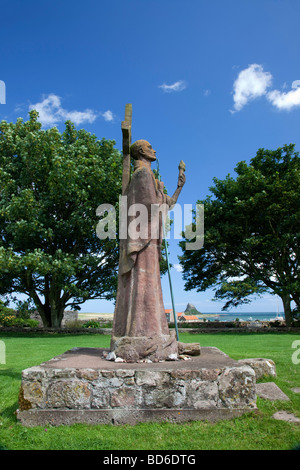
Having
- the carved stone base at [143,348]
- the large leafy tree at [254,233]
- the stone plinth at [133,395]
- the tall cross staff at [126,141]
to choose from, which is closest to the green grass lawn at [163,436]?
the stone plinth at [133,395]

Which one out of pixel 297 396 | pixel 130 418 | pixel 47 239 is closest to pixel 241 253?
pixel 47 239

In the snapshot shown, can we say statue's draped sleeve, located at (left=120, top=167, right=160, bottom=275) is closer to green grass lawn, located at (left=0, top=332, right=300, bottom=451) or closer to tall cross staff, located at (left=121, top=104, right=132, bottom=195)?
tall cross staff, located at (left=121, top=104, right=132, bottom=195)

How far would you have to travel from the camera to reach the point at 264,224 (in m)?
24.8

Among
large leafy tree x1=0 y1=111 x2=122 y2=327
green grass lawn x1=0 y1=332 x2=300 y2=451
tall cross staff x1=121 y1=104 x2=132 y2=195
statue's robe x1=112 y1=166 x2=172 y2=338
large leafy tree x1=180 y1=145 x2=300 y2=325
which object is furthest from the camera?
large leafy tree x1=180 y1=145 x2=300 y2=325

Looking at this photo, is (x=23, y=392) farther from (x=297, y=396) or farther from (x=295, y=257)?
(x=295, y=257)

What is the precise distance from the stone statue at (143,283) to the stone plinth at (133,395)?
0.84 m

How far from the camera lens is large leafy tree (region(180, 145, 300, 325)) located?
22891 mm

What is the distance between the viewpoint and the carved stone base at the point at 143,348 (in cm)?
530

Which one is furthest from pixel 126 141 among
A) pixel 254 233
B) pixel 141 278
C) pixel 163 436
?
pixel 254 233

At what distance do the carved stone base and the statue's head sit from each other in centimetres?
327

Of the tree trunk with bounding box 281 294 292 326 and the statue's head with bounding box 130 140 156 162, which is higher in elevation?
the statue's head with bounding box 130 140 156 162

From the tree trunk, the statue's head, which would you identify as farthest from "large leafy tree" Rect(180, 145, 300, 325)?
the statue's head

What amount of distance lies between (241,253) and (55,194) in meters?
13.9

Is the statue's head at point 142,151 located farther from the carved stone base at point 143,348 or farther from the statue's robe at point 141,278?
the carved stone base at point 143,348
